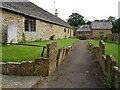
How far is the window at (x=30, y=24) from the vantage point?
2082 centimetres

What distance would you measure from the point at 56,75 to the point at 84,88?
2279 mm

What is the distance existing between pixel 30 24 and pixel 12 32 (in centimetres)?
515

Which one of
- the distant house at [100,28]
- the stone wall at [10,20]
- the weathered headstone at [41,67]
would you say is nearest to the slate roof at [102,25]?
the distant house at [100,28]

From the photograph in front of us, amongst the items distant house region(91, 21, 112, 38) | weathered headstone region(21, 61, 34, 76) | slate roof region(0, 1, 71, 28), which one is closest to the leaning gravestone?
slate roof region(0, 1, 71, 28)

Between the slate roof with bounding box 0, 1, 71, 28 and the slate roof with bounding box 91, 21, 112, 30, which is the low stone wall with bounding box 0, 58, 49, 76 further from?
the slate roof with bounding box 91, 21, 112, 30

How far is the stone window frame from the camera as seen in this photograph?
20753 mm

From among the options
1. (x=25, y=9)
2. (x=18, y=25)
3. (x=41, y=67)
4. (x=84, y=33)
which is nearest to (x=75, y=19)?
(x=84, y=33)

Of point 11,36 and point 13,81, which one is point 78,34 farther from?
point 13,81

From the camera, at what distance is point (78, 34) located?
76.1 meters

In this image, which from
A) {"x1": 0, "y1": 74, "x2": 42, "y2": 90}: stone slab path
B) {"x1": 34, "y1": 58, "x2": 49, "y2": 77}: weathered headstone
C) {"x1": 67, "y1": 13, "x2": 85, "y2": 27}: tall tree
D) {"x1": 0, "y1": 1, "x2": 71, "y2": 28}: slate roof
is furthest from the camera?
{"x1": 67, "y1": 13, "x2": 85, "y2": 27}: tall tree

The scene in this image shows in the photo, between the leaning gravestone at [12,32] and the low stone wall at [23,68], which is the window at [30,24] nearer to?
the leaning gravestone at [12,32]

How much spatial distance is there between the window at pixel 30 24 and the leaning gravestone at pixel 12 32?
3396 mm

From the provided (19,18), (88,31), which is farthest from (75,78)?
(88,31)

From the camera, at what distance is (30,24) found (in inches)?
851
